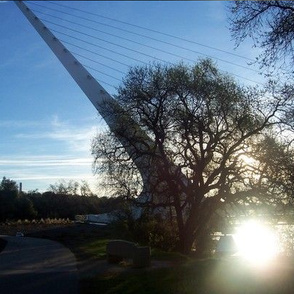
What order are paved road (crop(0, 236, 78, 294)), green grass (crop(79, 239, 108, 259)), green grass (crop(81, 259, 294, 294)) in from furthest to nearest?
green grass (crop(79, 239, 108, 259)) → paved road (crop(0, 236, 78, 294)) → green grass (crop(81, 259, 294, 294))

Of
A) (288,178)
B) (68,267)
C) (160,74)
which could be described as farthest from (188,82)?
(68,267)

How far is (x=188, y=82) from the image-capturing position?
29.0 meters

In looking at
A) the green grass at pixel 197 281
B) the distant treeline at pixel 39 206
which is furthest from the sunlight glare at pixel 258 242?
the distant treeline at pixel 39 206

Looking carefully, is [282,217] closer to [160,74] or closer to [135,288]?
[160,74]

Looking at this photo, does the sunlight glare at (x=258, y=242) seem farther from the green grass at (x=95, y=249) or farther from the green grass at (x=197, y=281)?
the green grass at (x=197, y=281)

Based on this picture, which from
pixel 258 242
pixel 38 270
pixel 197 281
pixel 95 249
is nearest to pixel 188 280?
pixel 197 281

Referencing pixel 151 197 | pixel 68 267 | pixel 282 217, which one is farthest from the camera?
pixel 151 197

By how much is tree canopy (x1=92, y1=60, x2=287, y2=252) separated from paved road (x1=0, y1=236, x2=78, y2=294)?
23.7 ft

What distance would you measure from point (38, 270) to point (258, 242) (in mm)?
26138

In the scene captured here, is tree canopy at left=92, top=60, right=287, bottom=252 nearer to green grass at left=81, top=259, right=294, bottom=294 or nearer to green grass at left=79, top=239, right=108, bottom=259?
green grass at left=79, top=239, right=108, bottom=259

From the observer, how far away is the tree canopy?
28.7 meters

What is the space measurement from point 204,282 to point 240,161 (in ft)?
57.7

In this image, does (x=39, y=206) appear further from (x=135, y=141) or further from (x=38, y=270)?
(x=38, y=270)

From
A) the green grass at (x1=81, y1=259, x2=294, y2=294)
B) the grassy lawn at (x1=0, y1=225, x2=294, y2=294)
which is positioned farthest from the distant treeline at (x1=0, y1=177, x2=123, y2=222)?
the green grass at (x1=81, y1=259, x2=294, y2=294)
